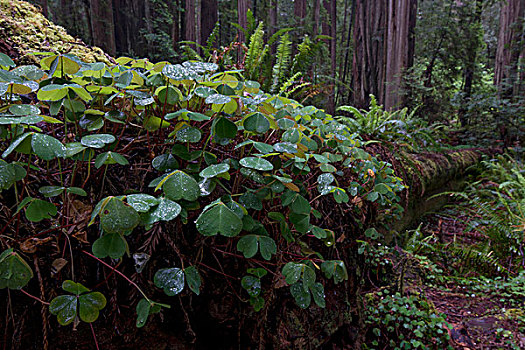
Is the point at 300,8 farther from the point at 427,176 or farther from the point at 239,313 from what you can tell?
the point at 239,313

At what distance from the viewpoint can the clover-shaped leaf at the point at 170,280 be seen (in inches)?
29.8

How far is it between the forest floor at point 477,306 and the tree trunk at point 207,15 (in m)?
7.23

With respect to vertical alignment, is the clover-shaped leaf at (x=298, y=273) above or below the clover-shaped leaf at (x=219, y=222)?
below

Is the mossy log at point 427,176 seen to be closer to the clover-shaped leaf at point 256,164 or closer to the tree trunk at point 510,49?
the clover-shaped leaf at point 256,164

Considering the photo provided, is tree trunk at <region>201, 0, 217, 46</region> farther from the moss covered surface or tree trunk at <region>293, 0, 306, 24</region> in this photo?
the moss covered surface

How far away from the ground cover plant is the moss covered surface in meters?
0.54

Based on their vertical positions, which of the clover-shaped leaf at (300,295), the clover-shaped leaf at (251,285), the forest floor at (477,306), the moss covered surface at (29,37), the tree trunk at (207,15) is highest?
the tree trunk at (207,15)

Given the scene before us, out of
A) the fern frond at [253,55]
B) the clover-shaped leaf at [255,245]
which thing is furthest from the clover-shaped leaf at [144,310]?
the fern frond at [253,55]

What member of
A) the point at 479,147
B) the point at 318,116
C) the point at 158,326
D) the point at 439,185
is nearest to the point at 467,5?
the point at 479,147

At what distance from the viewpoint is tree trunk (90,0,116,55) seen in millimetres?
8695

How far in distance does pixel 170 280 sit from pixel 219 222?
0.21 m

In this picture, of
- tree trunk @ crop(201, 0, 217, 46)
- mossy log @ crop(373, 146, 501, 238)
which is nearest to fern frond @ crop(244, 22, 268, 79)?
mossy log @ crop(373, 146, 501, 238)

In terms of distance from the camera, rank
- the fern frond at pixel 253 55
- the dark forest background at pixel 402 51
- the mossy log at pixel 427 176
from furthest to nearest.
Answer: the dark forest background at pixel 402 51 < the fern frond at pixel 253 55 < the mossy log at pixel 427 176

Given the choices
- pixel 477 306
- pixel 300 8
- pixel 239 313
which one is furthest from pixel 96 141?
pixel 300 8
